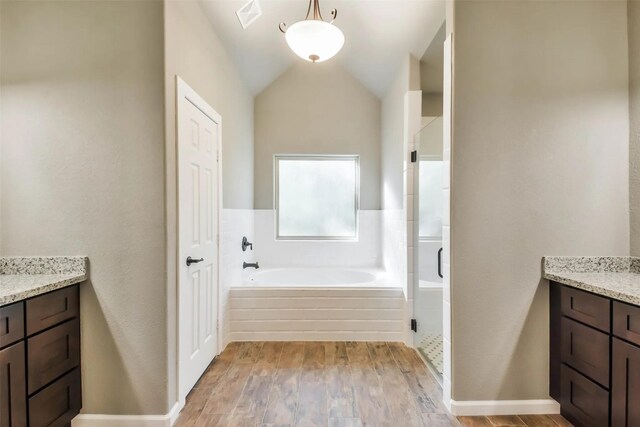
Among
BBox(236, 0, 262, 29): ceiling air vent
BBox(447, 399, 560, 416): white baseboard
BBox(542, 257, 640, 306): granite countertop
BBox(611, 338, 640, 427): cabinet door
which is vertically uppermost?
BBox(236, 0, 262, 29): ceiling air vent

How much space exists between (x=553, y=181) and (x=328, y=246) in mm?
2623

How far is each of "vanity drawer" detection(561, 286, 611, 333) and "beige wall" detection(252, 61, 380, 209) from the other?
2.51m

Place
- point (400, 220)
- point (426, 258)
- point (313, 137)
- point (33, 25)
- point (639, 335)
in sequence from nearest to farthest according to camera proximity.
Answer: point (639, 335), point (33, 25), point (426, 258), point (400, 220), point (313, 137)

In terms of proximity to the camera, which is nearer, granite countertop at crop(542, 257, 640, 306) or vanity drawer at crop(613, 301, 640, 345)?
vanity drawer at crop(613, 301, 640, 345)

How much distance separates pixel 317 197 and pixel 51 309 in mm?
3008

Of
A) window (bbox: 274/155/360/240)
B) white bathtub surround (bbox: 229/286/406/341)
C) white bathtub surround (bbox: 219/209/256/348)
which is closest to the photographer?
white bathtub surround (bbox: 219/209/256/348)

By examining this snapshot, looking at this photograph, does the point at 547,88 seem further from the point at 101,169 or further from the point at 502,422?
the point at 101,169

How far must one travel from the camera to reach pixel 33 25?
5.64 feet

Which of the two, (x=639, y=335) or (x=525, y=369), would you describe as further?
(x=525, y=369)

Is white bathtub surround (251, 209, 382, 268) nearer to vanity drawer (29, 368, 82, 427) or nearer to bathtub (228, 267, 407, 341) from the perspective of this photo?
bathtub (228, 267, 407, 341)

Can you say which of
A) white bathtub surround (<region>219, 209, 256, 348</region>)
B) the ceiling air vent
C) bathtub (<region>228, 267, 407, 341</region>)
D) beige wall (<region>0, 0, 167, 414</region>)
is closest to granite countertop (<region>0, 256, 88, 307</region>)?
beige wall (<region>0, 0, 167, 414</region>)

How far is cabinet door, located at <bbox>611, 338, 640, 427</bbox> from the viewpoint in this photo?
134 centimetres

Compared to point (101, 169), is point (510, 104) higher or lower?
higher

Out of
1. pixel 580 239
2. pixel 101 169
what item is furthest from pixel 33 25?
pixel 580 239
